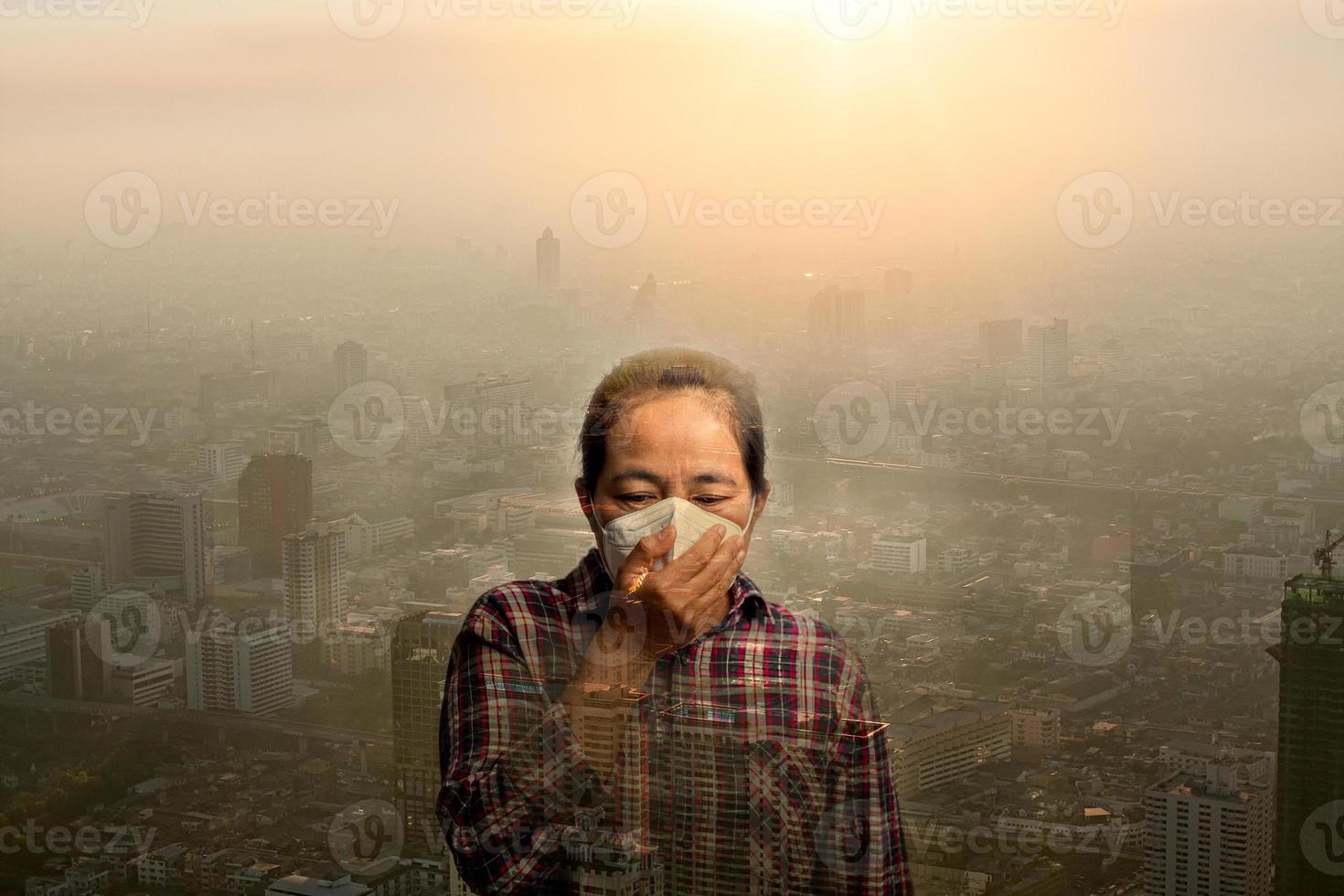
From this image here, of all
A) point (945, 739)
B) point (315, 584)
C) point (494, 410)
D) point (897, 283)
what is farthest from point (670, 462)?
point (315, 584)

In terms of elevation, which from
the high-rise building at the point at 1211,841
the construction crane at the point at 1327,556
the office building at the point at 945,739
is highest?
the construction crane at the point at 1327,556

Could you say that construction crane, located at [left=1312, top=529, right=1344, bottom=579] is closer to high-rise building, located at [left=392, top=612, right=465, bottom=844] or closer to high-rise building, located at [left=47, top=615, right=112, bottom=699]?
high-rise building, located at [left=392, top=612, right=465, bottom=844]

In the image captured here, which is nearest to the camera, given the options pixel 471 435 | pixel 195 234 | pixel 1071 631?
pixel 1071 631

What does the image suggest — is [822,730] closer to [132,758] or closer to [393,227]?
[393,227]

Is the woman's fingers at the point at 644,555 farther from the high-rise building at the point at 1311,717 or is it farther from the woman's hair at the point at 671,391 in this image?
the high-rise building at the point at 1311,717

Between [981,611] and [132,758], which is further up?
[981,611]

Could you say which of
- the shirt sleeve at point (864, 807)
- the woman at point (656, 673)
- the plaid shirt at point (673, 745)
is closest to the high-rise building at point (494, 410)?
the plaid shirt at point (673, 745)

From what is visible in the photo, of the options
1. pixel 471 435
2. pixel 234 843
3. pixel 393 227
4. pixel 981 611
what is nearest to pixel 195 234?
pixel 393 227
